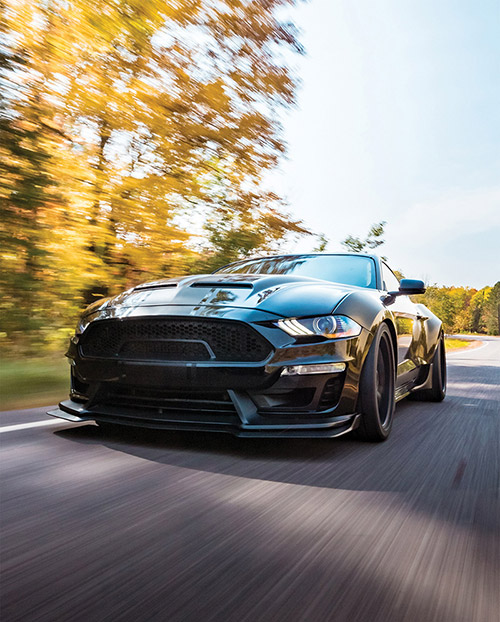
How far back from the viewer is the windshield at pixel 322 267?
4726 millimetres

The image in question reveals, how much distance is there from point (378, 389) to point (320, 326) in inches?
36.2

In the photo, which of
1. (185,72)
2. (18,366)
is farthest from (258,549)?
(185,72)

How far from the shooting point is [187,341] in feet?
11.1

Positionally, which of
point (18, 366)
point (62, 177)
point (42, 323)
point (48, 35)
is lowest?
point (18, 366)

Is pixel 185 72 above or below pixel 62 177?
above

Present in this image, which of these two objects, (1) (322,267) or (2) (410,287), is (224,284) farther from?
(2) (410,287)

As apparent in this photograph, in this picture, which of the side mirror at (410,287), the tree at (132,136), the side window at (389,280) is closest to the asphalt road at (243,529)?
the side mirror at (410,287)

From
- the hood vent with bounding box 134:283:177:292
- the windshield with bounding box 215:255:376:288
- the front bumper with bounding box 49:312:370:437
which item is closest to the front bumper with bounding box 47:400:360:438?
the front bumper with bounding box 49:312:370:437

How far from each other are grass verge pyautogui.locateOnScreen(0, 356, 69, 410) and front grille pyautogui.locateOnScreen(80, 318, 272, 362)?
229cm

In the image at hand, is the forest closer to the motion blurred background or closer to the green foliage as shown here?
the motion blurred background

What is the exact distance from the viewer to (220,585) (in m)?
1.77

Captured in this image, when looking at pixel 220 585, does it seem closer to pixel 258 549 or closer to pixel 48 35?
pixel 258 549

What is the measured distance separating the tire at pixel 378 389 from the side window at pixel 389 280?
888 mm

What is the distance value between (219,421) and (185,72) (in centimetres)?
733
